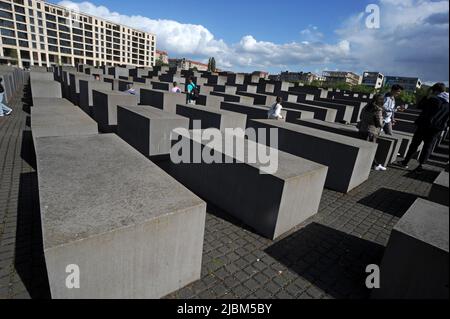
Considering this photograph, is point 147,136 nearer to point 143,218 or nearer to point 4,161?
point 4,161

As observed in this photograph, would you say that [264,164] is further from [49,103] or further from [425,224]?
[49,103]

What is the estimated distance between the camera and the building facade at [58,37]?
254 ft

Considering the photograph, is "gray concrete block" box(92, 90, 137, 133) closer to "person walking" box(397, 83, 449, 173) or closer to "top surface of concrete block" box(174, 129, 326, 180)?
"top surface of concrete block" box(174, 129, 326, 180)

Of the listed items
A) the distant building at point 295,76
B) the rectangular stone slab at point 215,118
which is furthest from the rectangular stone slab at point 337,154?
the distant building at point 295,76

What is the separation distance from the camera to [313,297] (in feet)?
10.8

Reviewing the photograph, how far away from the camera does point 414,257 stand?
8.87ft

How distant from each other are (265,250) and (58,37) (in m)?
111

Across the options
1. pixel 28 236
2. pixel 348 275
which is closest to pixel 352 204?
pixel 348 275

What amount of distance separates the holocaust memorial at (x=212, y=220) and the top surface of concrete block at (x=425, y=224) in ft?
0.06

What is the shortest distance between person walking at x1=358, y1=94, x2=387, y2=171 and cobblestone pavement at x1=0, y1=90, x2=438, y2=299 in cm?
195

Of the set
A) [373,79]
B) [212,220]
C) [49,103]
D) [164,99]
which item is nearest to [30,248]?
[212,220]

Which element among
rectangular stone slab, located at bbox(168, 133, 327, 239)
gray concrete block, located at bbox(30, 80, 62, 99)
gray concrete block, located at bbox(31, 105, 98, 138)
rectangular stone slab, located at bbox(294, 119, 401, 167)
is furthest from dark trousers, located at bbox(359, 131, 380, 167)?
gray concrete block, located at bbox(30, 80, 62, 99)

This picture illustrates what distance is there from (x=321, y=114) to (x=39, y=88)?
1548cm
